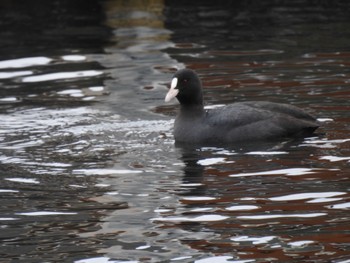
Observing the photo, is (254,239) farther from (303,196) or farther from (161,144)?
(161,144)

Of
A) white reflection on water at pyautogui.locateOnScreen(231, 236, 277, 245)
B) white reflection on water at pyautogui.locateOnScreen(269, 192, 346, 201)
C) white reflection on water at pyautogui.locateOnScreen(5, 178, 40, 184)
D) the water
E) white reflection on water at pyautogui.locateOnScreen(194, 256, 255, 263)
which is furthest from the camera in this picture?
white reflection on water at pyautogui.locateOnScreen(5, 178, 40, 184)

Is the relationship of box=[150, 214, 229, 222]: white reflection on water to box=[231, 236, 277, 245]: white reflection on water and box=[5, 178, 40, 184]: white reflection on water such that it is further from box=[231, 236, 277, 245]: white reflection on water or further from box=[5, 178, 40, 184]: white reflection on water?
box=[5, 178, 40, 184]: white reflection on water

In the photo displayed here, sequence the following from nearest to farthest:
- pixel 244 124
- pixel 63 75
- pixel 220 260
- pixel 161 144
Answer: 1. pixel 220 260
2. pixel 244 124
3. pixel 161 144
4. pixel 63 75

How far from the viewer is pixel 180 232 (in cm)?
947

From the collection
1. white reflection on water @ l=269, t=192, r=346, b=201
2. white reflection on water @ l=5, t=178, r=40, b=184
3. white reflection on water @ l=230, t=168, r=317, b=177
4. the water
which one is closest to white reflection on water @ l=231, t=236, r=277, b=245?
the water

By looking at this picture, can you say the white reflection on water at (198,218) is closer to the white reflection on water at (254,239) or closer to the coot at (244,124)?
the white reflection on water at (254,239)

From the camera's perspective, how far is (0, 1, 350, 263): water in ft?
30.6

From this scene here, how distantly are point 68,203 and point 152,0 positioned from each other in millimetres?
13910

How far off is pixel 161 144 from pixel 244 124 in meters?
0.97

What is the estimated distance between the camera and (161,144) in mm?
13289

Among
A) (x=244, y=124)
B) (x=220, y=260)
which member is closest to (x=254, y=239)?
(x=220, y=260)

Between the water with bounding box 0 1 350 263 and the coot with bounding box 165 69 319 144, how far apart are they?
181mm

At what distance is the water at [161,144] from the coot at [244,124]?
0.59 ft

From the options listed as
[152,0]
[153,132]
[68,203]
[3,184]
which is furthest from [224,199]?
[152,0]
